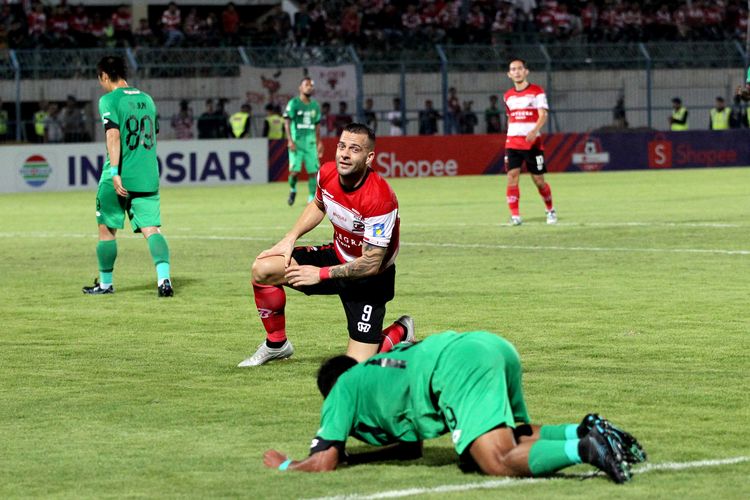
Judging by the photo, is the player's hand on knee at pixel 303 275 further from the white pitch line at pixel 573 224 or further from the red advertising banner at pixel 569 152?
the red advertising banner at pixel 569 152

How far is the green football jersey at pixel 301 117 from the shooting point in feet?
93.2

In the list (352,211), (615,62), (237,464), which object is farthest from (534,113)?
(615,62)

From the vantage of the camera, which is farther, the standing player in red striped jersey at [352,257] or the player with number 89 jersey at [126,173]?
the player with number 89 jersey at [126,173]

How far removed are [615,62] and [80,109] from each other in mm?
15079

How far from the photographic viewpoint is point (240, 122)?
36.4 metres

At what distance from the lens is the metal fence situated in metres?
35.8

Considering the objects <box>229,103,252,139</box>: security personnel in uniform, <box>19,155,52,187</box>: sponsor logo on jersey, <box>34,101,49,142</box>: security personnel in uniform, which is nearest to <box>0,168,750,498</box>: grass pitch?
<box>19,155,52,187</box>: sponsor logo on jersey

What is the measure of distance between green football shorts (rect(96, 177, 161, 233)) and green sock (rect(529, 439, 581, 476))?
8373 millimetres

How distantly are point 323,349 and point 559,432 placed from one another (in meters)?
4.16

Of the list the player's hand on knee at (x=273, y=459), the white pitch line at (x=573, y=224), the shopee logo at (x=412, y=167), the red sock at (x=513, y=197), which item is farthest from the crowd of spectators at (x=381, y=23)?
the player's hand on knee at (x=273, y=459)

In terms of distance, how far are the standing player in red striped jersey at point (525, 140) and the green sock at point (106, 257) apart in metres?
8.28

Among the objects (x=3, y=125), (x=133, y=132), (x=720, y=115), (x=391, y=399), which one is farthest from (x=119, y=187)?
(x=720, y=115)

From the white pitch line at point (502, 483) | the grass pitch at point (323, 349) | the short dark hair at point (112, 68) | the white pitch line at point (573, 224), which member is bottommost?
the white pitch line at point (573, 224)

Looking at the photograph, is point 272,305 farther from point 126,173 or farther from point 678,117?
point 678,117
